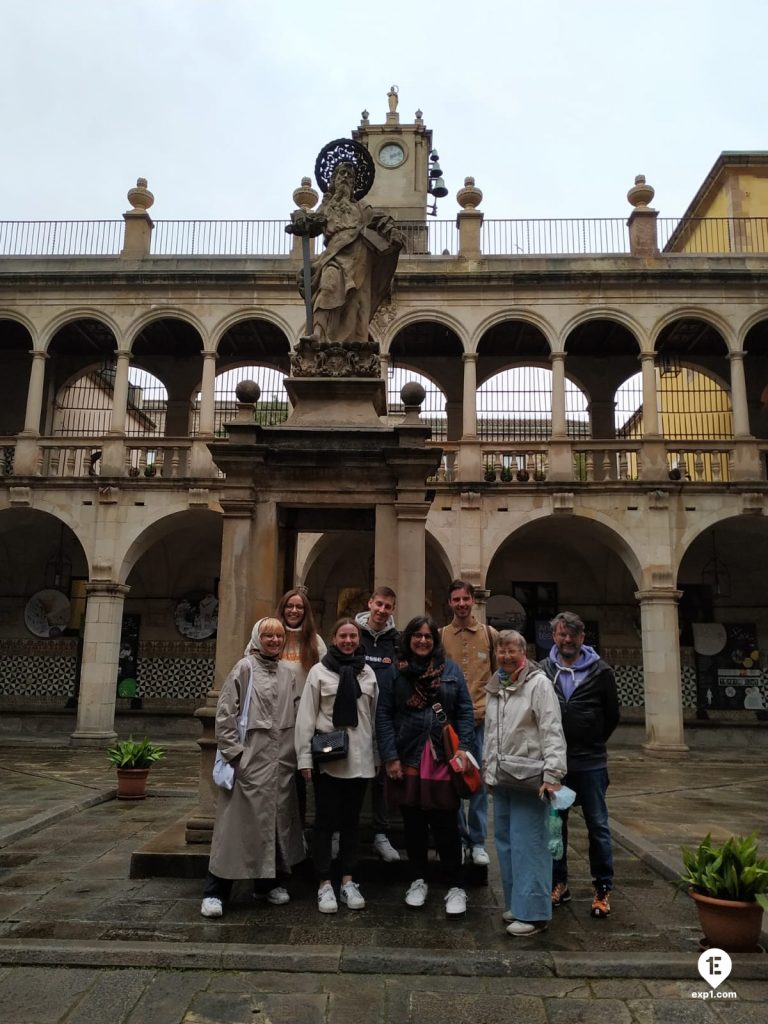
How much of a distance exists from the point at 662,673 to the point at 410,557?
1236cm

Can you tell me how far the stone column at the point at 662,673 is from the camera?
16688 millimetres

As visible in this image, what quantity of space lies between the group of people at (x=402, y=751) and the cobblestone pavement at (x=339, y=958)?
20cm

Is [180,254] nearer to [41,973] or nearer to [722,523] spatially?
[722,523]

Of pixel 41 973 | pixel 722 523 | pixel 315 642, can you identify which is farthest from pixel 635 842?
pixel 722 523

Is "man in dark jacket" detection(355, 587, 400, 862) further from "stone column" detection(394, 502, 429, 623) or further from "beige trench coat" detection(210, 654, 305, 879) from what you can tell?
"stone column" detection(394, 502, 429, 623)

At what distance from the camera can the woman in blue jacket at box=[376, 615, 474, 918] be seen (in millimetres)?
4723

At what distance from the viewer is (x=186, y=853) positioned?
552cm

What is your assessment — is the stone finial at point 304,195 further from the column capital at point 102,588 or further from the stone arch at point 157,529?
the column capital at point 102,588

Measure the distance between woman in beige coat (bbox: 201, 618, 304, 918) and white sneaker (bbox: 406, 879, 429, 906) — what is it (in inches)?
27.8

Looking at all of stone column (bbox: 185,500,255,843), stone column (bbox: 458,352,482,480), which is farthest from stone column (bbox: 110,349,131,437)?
stone column (bbox: 185,500,255,843)

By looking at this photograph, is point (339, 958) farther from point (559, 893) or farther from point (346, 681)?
point (559, 893)

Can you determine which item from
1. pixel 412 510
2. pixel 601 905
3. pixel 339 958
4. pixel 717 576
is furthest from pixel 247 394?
pixel 717 576

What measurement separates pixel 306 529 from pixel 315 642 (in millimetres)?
2039

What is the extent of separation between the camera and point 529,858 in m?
4.47
